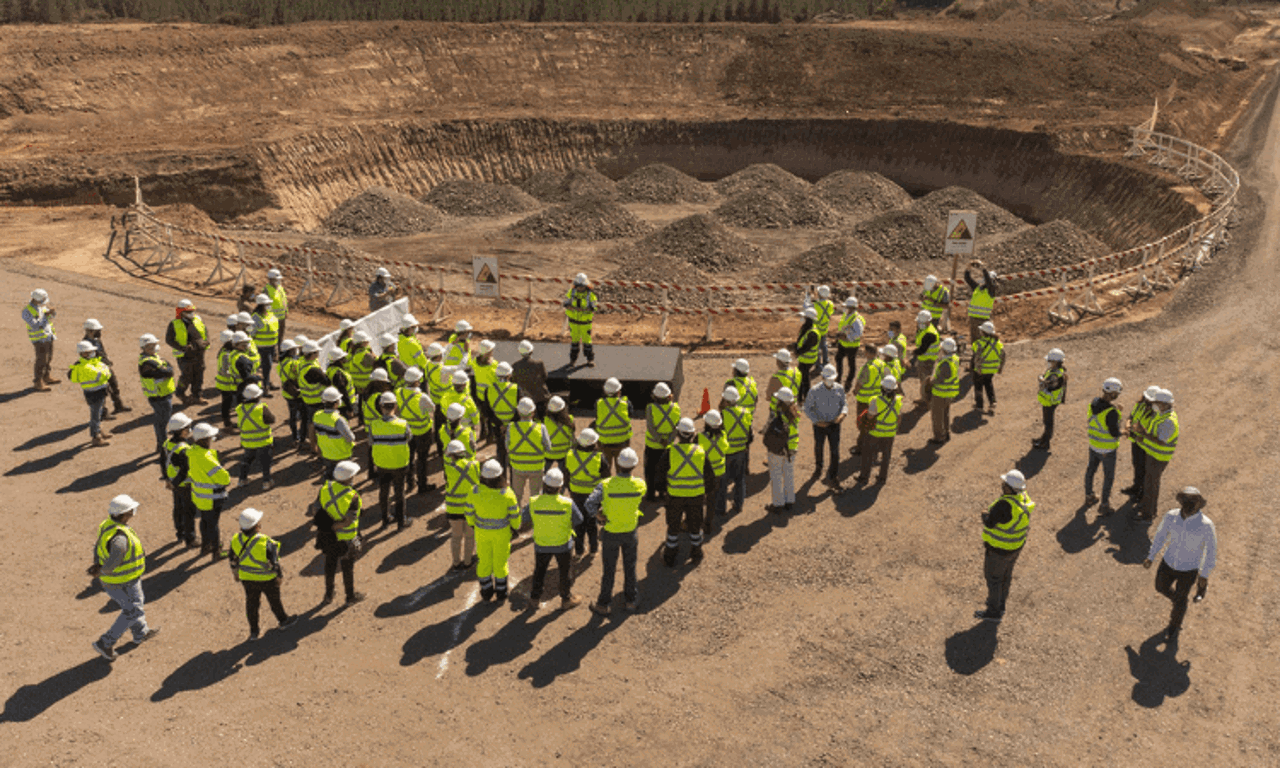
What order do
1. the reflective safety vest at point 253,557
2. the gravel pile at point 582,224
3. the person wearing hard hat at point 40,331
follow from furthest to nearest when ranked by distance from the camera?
1. the gravel pile at point 582,224
2. the person wearing hard hat at point 40,331
3. the reflective safety vest at point 253,557

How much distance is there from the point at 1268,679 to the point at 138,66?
→ 5135cm

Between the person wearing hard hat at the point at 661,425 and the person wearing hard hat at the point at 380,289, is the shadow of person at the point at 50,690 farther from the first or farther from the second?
the person wearing hard hat at the point at 380,289

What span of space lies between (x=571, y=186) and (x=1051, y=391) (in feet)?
99.6

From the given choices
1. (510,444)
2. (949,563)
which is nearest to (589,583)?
(510,444)

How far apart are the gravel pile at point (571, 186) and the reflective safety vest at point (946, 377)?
27056mm

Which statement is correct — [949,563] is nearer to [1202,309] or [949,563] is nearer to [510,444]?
[510,444]

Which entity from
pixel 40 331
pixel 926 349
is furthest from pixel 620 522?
pixel 40 331

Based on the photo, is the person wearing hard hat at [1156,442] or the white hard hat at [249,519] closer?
the white hard hat at [249,519]

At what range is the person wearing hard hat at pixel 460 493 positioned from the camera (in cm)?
1204

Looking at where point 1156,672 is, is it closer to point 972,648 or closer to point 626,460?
point 972,648

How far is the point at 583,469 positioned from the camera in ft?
41.0

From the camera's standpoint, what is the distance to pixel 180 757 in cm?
967

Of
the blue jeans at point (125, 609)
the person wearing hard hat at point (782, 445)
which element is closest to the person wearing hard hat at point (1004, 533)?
the person wearing hard hat at point (782, 445)

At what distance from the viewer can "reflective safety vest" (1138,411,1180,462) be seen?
1304 centimetres
